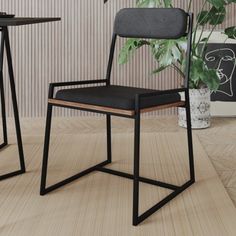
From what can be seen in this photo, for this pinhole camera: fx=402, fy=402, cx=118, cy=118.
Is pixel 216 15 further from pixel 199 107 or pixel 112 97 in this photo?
pixel 112 97

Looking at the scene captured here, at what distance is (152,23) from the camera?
1852 millimetres

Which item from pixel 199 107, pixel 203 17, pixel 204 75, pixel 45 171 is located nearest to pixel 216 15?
pixel 203 17

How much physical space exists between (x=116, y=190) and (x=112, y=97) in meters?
0.48

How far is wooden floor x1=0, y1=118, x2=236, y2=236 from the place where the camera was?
1456 millimetres

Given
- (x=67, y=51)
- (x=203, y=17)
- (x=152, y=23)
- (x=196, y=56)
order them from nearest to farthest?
1. (x=152, y=23)
2. (x=196, y=56)
3. (x=203, y=17)
4. (x=67, y=51)

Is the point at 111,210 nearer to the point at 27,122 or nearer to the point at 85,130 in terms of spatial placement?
the point at 85,130

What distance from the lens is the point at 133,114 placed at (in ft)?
4.87

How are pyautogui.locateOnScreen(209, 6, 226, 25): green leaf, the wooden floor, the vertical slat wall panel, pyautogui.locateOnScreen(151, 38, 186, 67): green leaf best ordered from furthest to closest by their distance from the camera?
the vertical slat wall panel → pyautogui.locateOnScreen(209, 6, 226, 25): green leaf → pyautogui.locateOnScreen(151, 38, 186, 67): green leaf → the wooden floor

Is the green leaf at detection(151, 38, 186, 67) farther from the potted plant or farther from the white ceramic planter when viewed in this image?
the white ceramic planter

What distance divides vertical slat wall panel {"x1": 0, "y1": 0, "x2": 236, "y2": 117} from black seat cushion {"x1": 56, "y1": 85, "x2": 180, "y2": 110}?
169cm

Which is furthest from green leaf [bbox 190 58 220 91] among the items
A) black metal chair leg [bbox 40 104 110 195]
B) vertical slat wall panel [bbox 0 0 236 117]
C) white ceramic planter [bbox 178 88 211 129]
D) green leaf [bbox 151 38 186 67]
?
black metal chair leg [bbox 40 104 110 195]

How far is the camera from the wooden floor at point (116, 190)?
4.78 ft

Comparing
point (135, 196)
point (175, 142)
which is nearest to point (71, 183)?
point (135, 196)

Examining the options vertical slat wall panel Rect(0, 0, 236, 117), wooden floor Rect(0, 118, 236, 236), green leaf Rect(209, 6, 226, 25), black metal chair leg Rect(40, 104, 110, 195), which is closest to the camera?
wooden floor Rect(0, 118, 236, 236)
